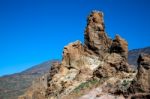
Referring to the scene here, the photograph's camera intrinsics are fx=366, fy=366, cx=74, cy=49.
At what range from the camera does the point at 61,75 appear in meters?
54.5

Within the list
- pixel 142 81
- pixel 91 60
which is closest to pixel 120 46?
pixel 91 60

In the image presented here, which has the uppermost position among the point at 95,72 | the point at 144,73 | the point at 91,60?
the point at 91,60

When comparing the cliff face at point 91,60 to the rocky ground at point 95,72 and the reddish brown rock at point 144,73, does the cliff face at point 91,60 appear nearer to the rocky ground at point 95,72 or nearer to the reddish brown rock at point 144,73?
the rocky ground at point 95,72

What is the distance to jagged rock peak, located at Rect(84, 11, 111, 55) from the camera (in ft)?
186

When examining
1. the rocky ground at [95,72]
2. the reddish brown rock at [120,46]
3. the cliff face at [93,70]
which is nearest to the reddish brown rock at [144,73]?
the rocky ground at [95,72]

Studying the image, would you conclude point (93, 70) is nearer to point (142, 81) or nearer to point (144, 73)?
point (144, 73)

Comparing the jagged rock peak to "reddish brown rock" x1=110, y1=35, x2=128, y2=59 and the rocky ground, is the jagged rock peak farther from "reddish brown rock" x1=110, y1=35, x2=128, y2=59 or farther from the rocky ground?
"reddish brown rock" x1=110, y1=35, x2=128, y2=59

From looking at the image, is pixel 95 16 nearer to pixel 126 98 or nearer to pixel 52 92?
pixel 52 92

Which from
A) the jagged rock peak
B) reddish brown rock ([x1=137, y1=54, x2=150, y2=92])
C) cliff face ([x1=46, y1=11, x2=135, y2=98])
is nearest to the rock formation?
reddish brown rock ([x1=137, y1=54, x2=150, y2=92])

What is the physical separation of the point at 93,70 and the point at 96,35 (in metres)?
7.45

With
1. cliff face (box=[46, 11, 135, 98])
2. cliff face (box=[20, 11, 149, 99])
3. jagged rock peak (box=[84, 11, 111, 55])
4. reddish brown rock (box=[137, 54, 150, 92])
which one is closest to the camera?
reddish brown rock (box=[137, 54, 150, 92])

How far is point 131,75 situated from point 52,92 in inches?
557

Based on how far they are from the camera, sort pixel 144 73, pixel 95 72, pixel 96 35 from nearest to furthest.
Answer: pixel 144 73 → pixel 95 72 → pixel 96 35

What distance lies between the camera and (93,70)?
5225 centimetres
